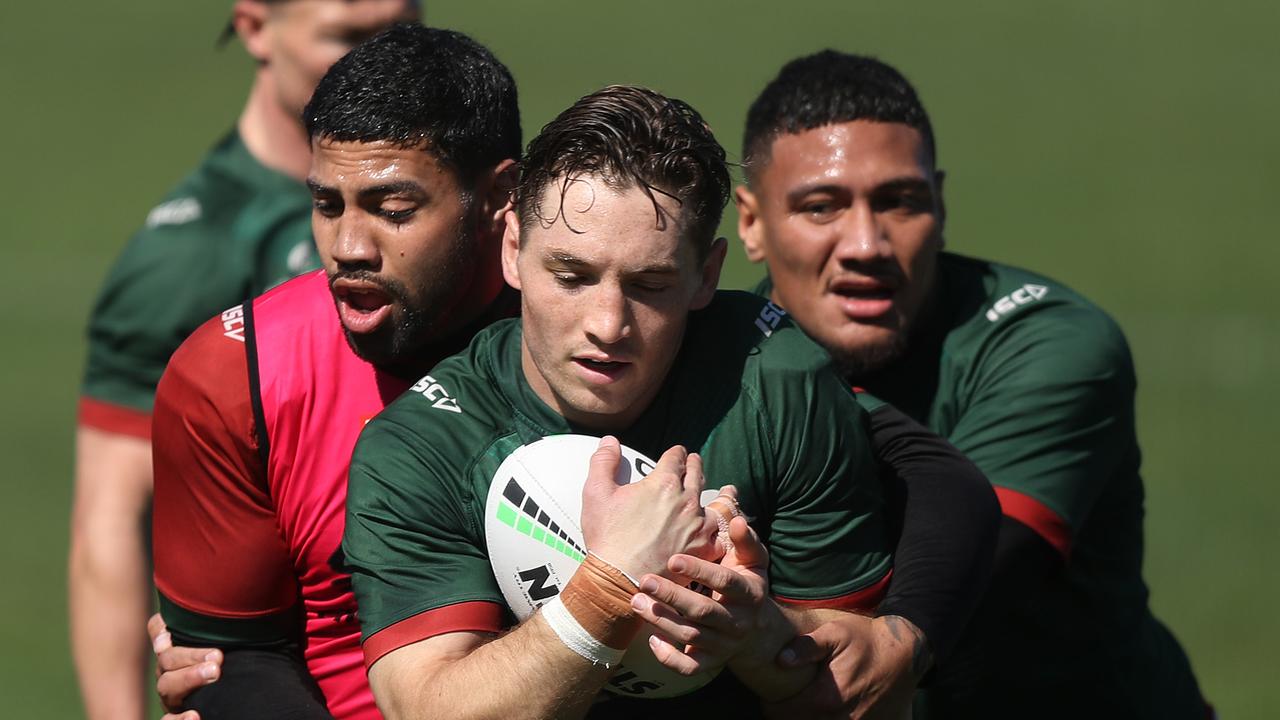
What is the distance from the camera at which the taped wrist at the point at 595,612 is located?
12.9 ft

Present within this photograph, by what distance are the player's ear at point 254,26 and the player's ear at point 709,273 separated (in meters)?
4.35

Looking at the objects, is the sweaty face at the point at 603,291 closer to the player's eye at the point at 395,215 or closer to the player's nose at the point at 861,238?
the player's eye at the point at 395,215

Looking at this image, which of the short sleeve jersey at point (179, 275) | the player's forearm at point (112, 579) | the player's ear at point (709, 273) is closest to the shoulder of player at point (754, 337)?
the player's ear at point (709, 273)

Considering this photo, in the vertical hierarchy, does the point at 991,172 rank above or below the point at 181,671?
below

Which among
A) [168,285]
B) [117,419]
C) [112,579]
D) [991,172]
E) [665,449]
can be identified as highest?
[665,449]

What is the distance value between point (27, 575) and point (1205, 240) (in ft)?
47.3

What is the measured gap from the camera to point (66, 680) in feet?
35.3

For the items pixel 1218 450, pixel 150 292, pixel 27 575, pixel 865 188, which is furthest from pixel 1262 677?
pixel 27 575

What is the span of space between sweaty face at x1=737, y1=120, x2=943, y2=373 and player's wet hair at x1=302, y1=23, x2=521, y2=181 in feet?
4.37

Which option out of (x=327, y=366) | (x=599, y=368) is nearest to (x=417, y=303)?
(x=327, y=366)

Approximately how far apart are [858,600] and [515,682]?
1.04 m

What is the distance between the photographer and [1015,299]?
6145mm

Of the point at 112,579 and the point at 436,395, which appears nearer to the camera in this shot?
the point at 436,395

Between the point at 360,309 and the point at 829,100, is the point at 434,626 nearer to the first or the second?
the point at 360,309
